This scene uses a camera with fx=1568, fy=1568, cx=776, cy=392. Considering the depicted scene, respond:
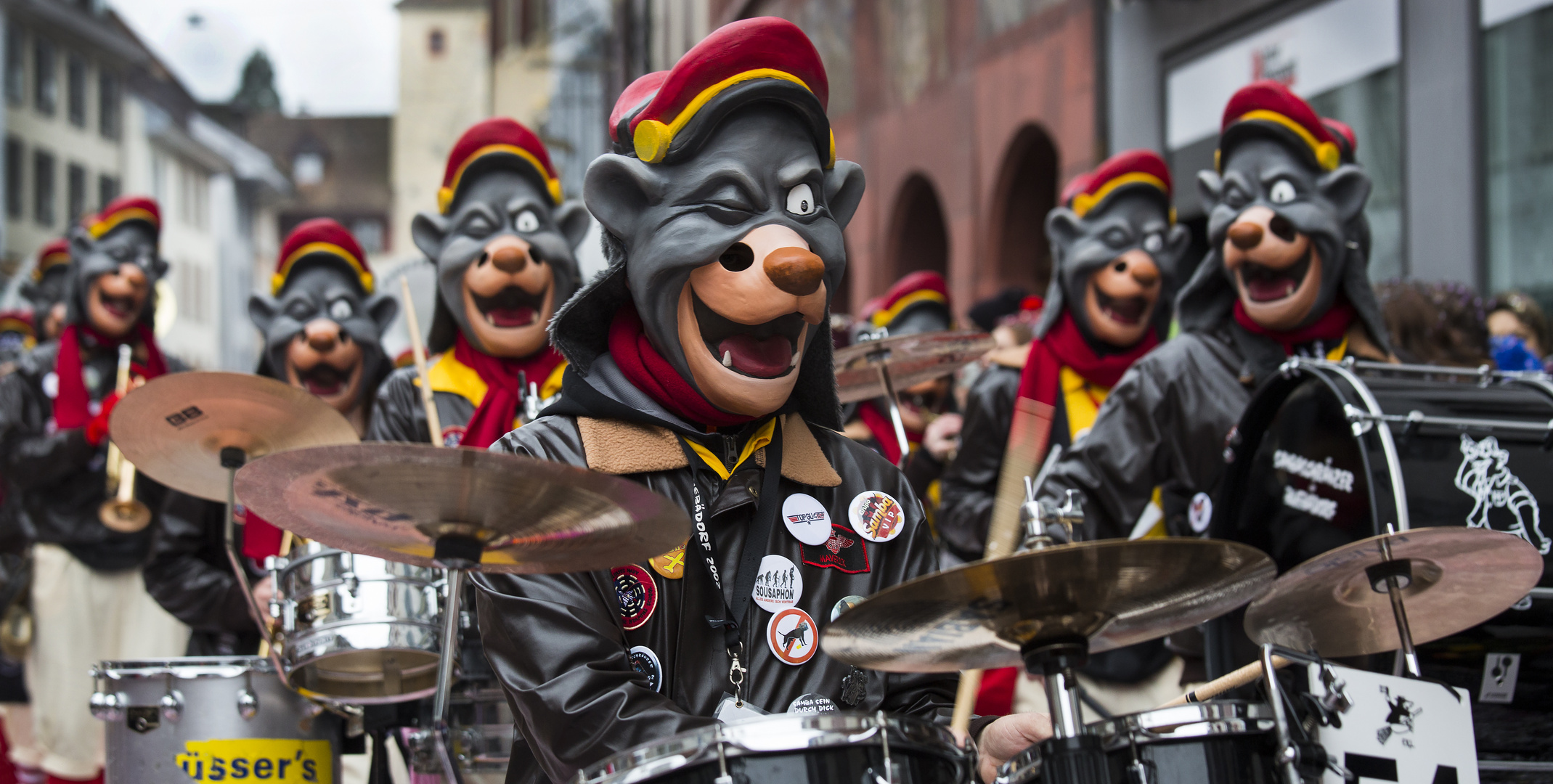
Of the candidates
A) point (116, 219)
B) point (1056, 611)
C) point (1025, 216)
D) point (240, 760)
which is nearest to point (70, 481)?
point (116, 219)

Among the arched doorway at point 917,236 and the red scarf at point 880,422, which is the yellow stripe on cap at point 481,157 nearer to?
the red scarf at point 880,422

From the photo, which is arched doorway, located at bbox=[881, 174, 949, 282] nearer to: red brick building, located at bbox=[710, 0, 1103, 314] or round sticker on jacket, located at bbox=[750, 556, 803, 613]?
red brick building, located at bbox=[710, 0, 1103, 314]

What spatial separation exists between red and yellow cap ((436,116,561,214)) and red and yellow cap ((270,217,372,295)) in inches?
44.5

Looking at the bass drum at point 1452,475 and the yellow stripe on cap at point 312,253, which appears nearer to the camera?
the bass drum at point 1452,475

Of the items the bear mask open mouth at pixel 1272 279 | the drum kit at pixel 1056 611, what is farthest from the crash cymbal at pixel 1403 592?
the bear mask open mouth at pixel 1272 279

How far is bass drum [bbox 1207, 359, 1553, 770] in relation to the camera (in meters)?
3.79

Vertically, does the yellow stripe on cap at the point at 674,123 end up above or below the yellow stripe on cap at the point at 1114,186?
below

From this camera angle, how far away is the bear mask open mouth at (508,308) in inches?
203

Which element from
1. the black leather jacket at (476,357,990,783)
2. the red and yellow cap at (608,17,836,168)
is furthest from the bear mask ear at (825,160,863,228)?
the black leather jacket at (476,357,990,783)

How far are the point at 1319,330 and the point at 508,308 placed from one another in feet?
8.75

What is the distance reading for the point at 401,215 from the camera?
6806 centimetres

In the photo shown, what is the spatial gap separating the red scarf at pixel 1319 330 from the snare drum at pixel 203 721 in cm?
320

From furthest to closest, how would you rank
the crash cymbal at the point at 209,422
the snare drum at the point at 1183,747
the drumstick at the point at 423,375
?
1. the drumstick at the point at 423,375
2. the crash cymbal at the point at 209,422
3. the snare drum at the point at 1183,747

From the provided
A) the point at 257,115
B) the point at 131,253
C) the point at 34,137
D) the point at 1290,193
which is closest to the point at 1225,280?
the point at 1290,193
